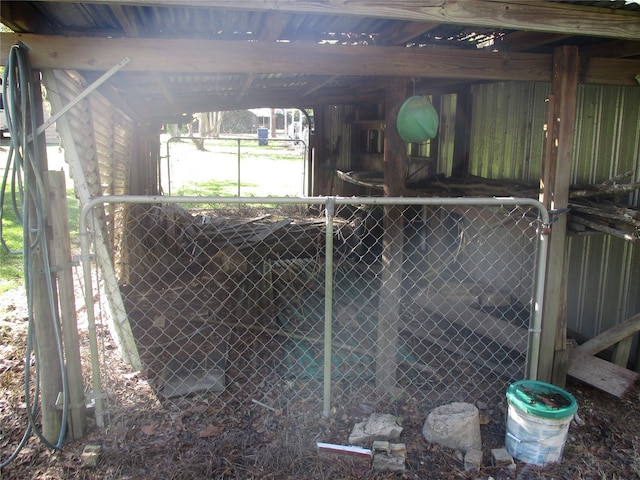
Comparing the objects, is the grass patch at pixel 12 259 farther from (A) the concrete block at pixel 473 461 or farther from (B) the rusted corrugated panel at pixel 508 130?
(B) the rusted corrugated panel at pixel 508 130

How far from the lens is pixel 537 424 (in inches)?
121

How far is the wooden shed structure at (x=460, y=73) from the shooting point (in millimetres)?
3068

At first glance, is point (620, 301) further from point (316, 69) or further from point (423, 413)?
point (316, 69)

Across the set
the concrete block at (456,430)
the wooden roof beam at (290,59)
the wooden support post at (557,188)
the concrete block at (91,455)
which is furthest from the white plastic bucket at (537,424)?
the concrete block at (91,455)

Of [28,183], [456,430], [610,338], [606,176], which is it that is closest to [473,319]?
[610,338]

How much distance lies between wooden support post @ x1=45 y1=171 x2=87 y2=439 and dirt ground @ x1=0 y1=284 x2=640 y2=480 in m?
0.16

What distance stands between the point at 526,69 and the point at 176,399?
346 centimetres

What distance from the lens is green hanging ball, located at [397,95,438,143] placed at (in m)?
3.69

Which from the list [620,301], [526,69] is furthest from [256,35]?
[620,301]

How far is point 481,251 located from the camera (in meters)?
5.79

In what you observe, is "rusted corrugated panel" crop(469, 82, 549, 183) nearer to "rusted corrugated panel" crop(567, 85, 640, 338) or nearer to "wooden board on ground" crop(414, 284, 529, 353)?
"rusted corrugated panel" crop(567, 85, 640, 338)

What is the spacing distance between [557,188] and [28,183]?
344 centimetres

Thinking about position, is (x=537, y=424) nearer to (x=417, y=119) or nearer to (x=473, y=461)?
(x=473, y=461)

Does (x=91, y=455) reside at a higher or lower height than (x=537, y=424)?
lower
